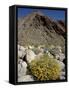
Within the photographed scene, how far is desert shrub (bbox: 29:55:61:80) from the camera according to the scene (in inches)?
107

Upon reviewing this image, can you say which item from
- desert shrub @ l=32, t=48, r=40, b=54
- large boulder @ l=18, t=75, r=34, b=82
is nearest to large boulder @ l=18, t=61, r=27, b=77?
large boulder @ l=18, t=75, r=34, b=82

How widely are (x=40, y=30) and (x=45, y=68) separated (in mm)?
331

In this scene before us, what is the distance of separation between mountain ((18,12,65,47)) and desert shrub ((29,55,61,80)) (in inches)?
6.0

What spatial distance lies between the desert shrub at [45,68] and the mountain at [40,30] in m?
0.15

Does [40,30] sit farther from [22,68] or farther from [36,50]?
[22,68]

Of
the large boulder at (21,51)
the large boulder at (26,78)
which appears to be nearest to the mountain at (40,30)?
the large boulder at (21,51)

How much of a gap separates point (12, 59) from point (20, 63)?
0.08m

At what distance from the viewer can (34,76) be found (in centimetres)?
273

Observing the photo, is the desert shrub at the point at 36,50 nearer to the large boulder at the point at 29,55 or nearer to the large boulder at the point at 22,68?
the large boulder at the point at 29,55

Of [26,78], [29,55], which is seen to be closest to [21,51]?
[29,55]

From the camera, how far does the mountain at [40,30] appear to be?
2677mm

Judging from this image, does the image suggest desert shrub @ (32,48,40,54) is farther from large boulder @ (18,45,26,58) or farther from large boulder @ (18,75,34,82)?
large boulder @ (18,75,34,82)

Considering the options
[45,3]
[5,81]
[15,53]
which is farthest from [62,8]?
[5,81]

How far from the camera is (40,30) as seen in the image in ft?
9.00
